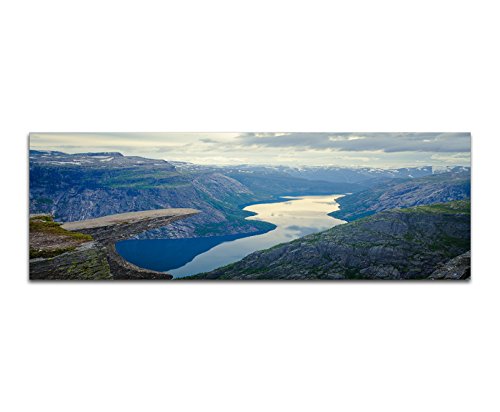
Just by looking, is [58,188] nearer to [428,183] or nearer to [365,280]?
[365,280]

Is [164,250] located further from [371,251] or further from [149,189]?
[371,251]

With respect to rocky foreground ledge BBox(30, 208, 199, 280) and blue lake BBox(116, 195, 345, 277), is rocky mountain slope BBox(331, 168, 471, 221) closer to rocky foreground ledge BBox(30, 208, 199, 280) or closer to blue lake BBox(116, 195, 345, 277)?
blue lake BBox(116, 195, 345, 277)

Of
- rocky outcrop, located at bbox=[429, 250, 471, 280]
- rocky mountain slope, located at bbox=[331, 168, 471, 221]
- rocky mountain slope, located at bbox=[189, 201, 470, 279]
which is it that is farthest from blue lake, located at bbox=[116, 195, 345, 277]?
rocky outcrop, located at bbox=[429, 250, 471, 280]

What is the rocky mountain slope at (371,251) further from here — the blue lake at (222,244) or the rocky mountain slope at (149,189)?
the rocky mountain slope at (149,189)

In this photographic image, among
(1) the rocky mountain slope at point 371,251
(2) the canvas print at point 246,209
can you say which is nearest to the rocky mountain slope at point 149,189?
(2) the canvas print at point 246,209

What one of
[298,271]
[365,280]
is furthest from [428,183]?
[298,271]
